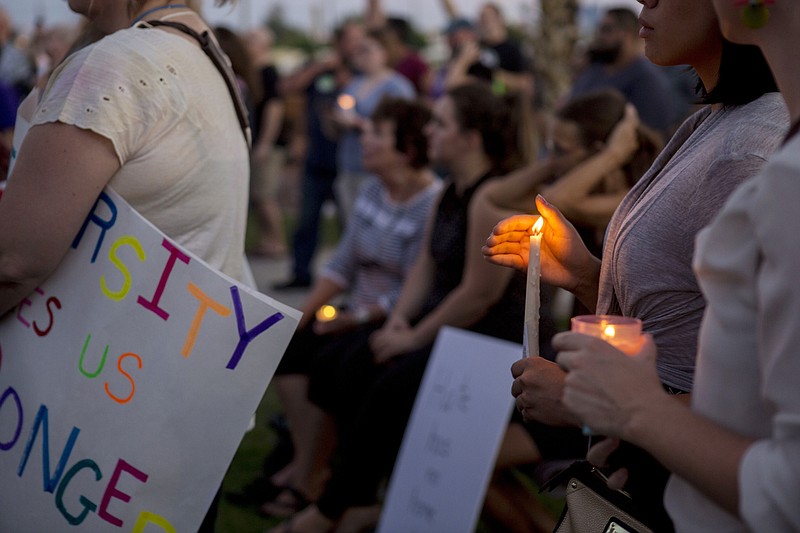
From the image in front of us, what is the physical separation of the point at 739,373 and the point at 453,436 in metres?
2.35

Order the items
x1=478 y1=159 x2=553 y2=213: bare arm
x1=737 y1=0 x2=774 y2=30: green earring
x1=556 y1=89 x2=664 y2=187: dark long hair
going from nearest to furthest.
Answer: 1. x1=737 y1=0 x2=774 y2=30: green earring
2. x1=478 y1=159 x2=553 y2=213: bare arm
3. x1=556 y1=89 x2=664 y2=187: dark long hair

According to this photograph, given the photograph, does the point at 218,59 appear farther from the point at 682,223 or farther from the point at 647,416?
the point at 647,416

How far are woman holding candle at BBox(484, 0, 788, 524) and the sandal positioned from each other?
8.56 feet

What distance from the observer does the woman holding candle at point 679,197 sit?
1459 millimetres

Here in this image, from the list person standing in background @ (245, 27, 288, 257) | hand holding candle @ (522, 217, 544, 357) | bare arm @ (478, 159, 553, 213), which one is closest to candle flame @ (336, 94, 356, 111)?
person standing in background @ (245, 27, 288, 257)

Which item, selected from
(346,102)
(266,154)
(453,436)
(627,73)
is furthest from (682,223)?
(266,154)

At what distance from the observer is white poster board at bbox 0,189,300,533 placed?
181cm

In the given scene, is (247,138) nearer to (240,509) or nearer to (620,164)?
(620,164)

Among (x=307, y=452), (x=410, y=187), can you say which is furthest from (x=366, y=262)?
(x=307, y=452)

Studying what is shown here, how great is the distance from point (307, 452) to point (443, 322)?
2.95 feet

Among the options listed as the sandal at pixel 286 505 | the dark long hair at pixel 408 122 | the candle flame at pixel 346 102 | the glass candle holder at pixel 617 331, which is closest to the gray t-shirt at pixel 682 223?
the glass candle holder at pixel 617 331

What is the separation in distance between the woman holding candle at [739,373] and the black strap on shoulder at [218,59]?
1084 mm

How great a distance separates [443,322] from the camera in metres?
3.75

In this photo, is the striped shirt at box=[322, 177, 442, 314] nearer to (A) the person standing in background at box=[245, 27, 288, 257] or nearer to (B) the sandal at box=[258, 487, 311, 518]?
(B) the sandal at box=[258, 487, 311, 518]
